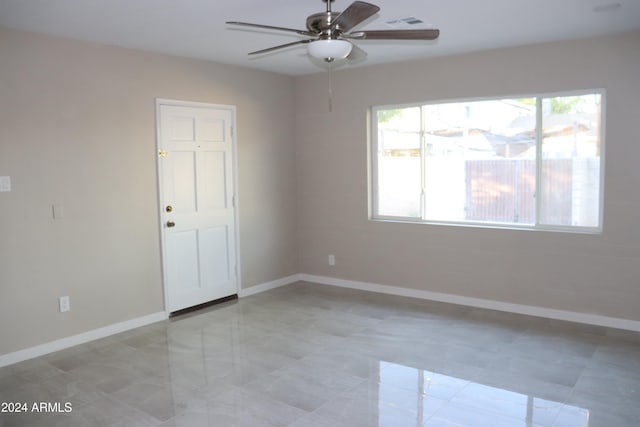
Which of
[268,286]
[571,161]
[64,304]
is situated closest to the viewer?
[64,304]

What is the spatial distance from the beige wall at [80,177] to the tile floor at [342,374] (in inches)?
15.2

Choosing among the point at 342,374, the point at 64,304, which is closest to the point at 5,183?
the point at 64,304

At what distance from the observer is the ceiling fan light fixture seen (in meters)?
2.84

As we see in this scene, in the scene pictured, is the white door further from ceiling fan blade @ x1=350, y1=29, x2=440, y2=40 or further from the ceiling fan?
ceiling fan blade @ x1=350, y1=29, x2=440, y2=40

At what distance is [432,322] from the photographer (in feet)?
15.9

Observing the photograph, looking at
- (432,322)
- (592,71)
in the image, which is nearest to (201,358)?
(432,322)

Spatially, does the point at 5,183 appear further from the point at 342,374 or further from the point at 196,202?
the point at 342,374

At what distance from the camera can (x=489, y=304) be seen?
17.1 feet

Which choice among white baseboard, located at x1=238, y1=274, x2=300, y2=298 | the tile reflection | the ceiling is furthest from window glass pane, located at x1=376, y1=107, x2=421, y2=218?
the tile reflection

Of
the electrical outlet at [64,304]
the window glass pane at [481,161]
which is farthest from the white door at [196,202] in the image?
the window glass pane at [481,161]

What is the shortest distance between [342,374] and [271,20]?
8.76 feet

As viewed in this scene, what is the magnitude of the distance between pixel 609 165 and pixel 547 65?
Result: 1.06 meters

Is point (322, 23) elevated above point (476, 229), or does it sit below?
above

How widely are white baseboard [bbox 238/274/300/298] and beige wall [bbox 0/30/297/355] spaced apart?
110 cm
